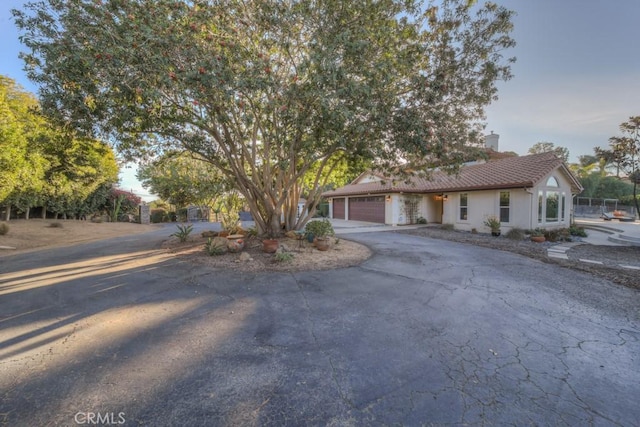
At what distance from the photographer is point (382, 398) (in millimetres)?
2271

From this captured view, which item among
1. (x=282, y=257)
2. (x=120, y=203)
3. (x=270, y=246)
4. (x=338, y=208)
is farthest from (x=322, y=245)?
(x=120, y=203)

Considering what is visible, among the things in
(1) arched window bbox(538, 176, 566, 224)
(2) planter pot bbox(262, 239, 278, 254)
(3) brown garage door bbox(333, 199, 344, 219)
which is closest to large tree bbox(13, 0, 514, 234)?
(2) planter pot bbox(262, 239, 278, 254)

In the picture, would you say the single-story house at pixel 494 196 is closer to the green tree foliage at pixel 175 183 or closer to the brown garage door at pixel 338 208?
the brown garage door at pixel 338 208

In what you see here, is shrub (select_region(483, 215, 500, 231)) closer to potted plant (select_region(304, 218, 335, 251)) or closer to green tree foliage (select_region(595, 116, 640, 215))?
green tree foliage (select_region(595, 116, 640, 215))

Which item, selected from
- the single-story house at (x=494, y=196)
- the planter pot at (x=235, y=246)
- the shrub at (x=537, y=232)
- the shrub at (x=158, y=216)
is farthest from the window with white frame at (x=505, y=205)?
the shrub at (x=158, y=216)

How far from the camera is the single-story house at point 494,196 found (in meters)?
12.5

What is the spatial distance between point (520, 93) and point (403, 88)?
639cm

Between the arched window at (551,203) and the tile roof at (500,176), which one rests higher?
the tile roof at (500,176)

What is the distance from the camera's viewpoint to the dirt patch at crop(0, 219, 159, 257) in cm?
1023

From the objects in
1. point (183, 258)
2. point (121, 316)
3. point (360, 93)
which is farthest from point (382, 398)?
point (183, 258)

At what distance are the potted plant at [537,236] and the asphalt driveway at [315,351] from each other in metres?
6.56

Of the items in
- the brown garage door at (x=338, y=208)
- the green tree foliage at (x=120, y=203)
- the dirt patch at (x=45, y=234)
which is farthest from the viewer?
the brown garage door at (x=338, y=208)

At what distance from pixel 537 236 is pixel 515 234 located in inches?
34.8

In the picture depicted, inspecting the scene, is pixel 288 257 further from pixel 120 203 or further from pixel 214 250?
pixel 120 203
